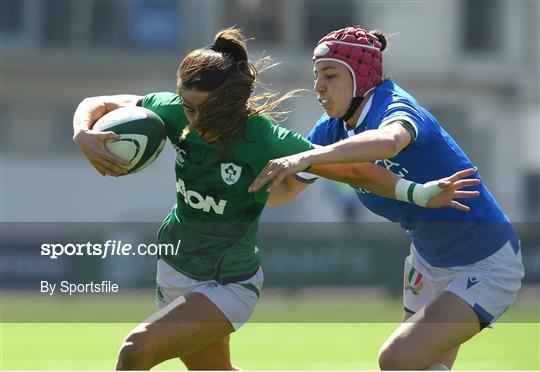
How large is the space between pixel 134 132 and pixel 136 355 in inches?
41.8

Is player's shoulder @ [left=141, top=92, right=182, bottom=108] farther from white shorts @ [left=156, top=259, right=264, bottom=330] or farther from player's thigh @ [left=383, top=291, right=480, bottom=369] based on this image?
player's thigh @ [left=383, top=291, right=480, bottom=369]

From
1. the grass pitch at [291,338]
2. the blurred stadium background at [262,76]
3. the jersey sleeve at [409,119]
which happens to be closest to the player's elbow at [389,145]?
the jersey sleeve at [409,119]

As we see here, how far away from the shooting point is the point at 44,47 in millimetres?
24938

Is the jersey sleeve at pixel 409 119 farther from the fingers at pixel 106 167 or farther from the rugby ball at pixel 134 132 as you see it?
the fingers at pixel 106 167

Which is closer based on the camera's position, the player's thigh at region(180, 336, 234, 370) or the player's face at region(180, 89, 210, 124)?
the player's face at region(180, 89, 210, 124)

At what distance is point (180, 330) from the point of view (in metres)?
4.84

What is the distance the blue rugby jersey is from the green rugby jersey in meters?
0.42

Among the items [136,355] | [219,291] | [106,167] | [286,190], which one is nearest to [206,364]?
[219,291]

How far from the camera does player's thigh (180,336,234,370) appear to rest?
17.5 ft

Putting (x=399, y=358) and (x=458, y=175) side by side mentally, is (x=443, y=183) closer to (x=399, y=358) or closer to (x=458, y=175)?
(x=458, y=175)

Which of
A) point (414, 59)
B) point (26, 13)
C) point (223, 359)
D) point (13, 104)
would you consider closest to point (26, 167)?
point (13, 104)

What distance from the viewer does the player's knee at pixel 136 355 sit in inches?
186

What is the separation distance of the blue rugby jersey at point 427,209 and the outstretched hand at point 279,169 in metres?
0.57

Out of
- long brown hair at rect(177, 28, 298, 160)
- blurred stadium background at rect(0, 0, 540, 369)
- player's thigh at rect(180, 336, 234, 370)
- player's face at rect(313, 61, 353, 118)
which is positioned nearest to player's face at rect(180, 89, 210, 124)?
long brown hair at rect(177, 28, 298, 160)
